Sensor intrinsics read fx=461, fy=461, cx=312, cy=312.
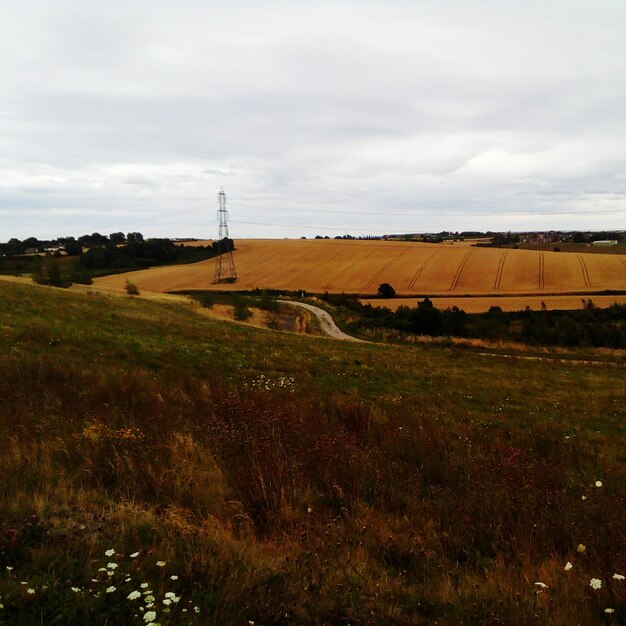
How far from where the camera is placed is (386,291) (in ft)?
226

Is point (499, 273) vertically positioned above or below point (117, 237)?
below

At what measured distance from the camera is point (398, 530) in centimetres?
421

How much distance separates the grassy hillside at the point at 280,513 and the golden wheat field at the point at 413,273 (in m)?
60.1

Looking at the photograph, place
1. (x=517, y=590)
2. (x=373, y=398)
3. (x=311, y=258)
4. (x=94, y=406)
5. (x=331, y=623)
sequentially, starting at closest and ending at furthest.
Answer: (x=331, y=623), (x=517, y=590), (x=94, y=406), (x=373, y=398), (x=311, y=258)

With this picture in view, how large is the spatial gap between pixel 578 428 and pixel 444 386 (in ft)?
16.6

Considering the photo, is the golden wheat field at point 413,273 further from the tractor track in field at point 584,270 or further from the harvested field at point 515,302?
the harvested field at point 515,302

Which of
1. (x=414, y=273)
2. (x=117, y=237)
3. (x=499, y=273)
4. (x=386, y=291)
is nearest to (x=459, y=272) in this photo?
(x=499, y=273)

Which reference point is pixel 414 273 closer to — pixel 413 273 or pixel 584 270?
pixel 413 273

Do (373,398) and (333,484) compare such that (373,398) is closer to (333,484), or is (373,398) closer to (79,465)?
(333,484)

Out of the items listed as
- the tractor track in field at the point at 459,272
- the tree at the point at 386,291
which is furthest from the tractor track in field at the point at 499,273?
the tree at the point at 386,291

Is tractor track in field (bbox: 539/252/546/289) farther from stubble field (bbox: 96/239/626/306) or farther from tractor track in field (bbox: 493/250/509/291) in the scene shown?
tractor track in field (bbox: 493/250/509/291)

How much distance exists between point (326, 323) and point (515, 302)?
2641 centimetres

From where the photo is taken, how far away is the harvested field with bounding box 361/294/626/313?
183 ft

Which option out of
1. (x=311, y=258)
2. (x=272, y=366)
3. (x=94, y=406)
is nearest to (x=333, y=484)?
(x=94, y=406)
